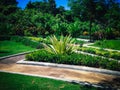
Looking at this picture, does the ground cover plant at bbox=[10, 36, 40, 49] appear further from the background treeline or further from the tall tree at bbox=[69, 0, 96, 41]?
the tall tree at bbox=[69, 0, 96, 41]

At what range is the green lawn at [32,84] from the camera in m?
8.63

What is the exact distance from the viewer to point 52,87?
8664 millimetres

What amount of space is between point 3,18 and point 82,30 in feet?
51.1

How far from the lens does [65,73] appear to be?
A: 10.8 metres

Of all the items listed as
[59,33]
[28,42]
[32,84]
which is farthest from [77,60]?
[59,33]

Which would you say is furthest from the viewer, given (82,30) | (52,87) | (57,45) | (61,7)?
(61,7)

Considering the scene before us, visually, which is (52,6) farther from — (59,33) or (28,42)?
(28,42)

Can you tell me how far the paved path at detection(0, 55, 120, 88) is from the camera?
970cm

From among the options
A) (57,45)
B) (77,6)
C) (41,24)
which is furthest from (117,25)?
(57,45)

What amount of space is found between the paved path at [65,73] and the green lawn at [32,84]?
0.89 m

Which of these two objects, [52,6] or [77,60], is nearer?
[77,60]

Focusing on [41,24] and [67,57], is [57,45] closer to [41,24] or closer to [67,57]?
[67,57]

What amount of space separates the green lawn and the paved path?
0.89 metres

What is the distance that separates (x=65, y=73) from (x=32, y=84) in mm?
2387
